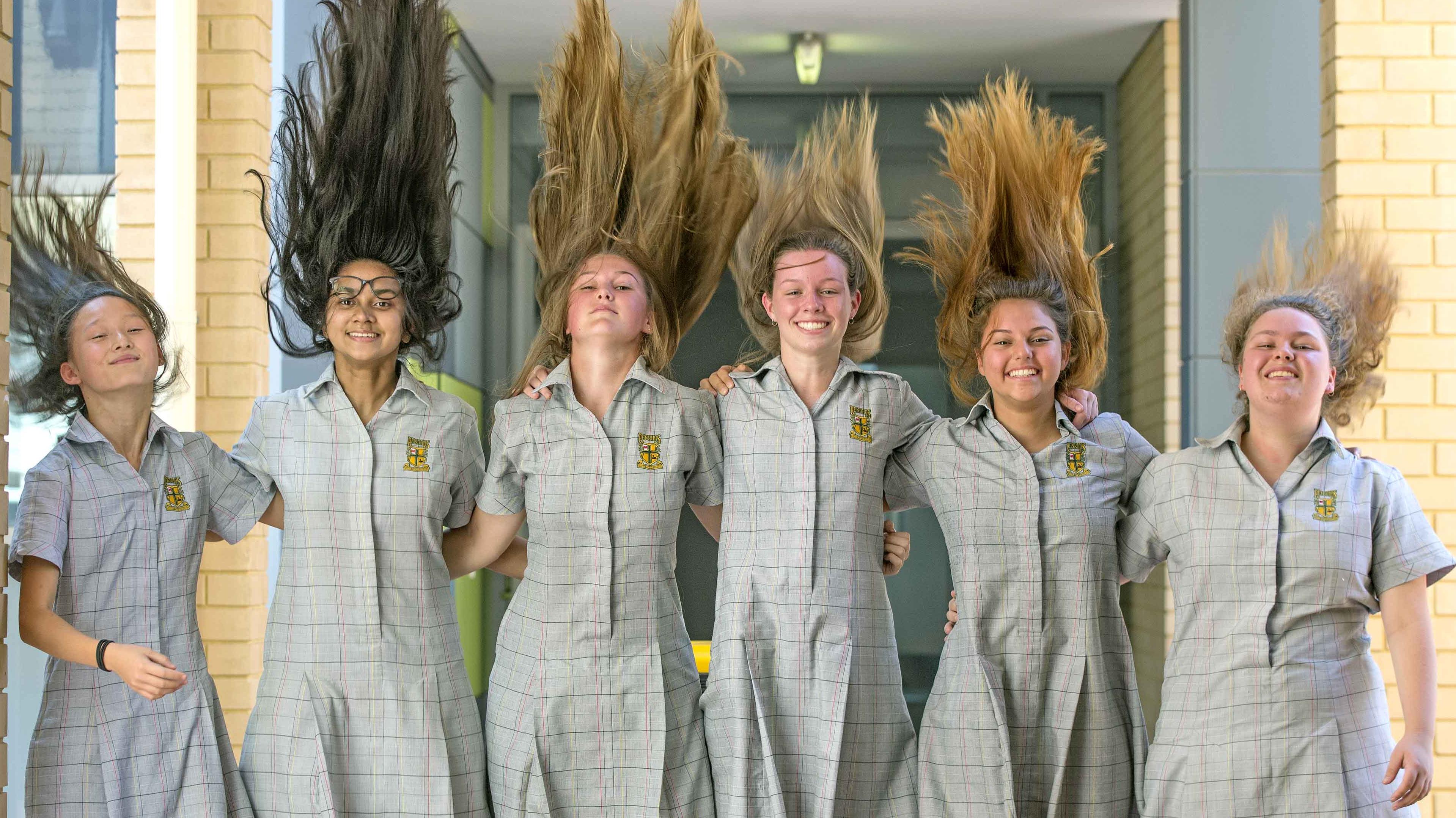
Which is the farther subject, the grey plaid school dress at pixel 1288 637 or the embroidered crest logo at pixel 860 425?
the embroidered crest logo at pixel 860 425

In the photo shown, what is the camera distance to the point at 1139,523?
2781 mm

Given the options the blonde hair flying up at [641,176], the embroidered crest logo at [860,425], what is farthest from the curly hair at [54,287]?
the embroidered crest logo at [860,425]

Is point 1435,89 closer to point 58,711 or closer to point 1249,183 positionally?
point 1249,183

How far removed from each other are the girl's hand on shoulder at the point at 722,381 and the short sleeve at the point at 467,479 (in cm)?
54

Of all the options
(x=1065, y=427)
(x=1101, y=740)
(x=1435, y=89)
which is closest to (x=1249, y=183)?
(x=1435, y=89)

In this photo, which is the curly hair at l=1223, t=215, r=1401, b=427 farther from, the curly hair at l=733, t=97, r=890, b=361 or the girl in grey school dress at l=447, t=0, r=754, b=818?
the girl in grey school dress at l=447, t=0, r=754, b=818

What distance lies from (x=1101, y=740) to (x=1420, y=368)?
64.8 inches

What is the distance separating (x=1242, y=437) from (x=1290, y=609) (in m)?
0.39

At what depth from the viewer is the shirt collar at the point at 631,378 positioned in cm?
280

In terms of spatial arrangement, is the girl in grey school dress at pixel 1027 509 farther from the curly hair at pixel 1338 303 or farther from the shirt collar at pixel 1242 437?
the curly hair at pixel 1338 303

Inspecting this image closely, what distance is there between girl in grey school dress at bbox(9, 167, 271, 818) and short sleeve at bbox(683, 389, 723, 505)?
0.99 m

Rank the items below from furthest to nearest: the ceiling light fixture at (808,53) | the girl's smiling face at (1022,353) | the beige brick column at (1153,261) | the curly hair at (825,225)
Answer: the ceiling light fixture at (808,53) < the beige brick column at (1153,261) < the curly hair at (825,225) < the girl's smiling face at (1022,353)

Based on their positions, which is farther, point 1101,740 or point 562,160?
A: point 562,160

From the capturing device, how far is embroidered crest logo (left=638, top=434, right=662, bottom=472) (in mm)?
2738
